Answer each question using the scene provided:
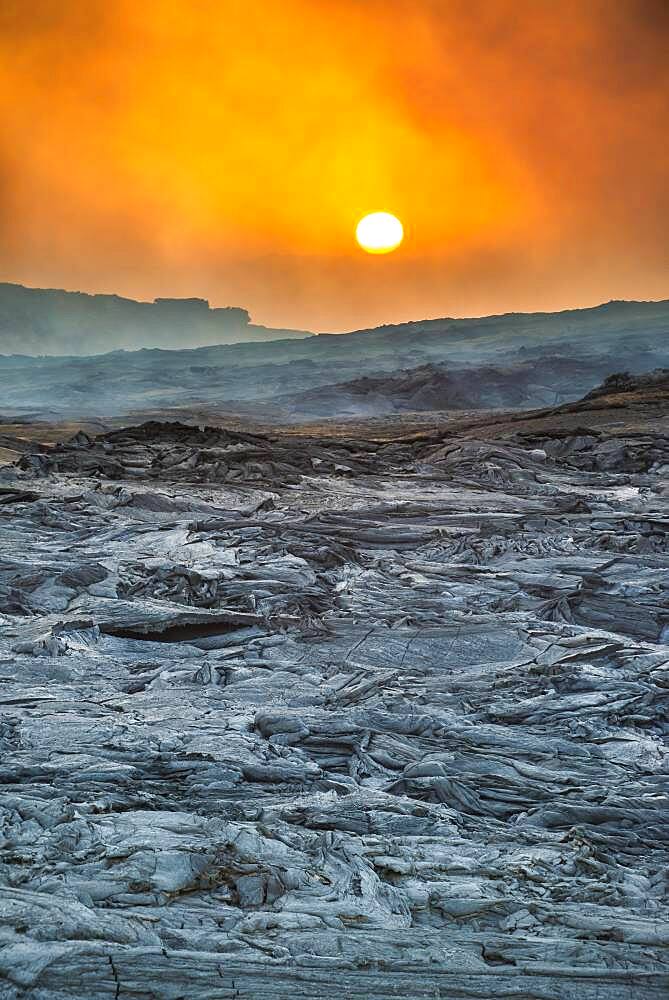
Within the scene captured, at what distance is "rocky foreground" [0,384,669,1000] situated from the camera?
2.64 m

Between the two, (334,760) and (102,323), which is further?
(102,323)

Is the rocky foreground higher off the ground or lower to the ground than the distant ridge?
lower

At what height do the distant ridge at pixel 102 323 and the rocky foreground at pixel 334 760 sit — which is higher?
the distant ridge at pixel 102 323

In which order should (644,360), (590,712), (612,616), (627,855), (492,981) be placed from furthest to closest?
1. (644,360)
2. (612,616)
3. (590,712)
4. (627,855)
5. (492,981)

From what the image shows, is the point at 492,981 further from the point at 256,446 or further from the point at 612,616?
the point at 256,446

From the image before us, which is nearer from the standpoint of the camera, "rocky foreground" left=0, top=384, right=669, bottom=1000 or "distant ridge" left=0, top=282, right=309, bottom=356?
"rocky foreground" left=0, top=384, right=669, bottom=1000

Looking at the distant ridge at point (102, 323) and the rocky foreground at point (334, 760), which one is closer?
the rocky foreground at point (334, 760)

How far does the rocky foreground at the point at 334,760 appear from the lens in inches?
104

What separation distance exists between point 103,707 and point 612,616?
417 centimetres

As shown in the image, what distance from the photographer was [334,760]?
171 inches

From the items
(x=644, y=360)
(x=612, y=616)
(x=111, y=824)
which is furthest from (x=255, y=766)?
(x=644, y=360)

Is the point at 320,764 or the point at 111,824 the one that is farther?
the point at 320,764

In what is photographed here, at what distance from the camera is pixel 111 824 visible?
3.48 m

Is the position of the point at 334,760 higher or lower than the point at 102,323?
lower
